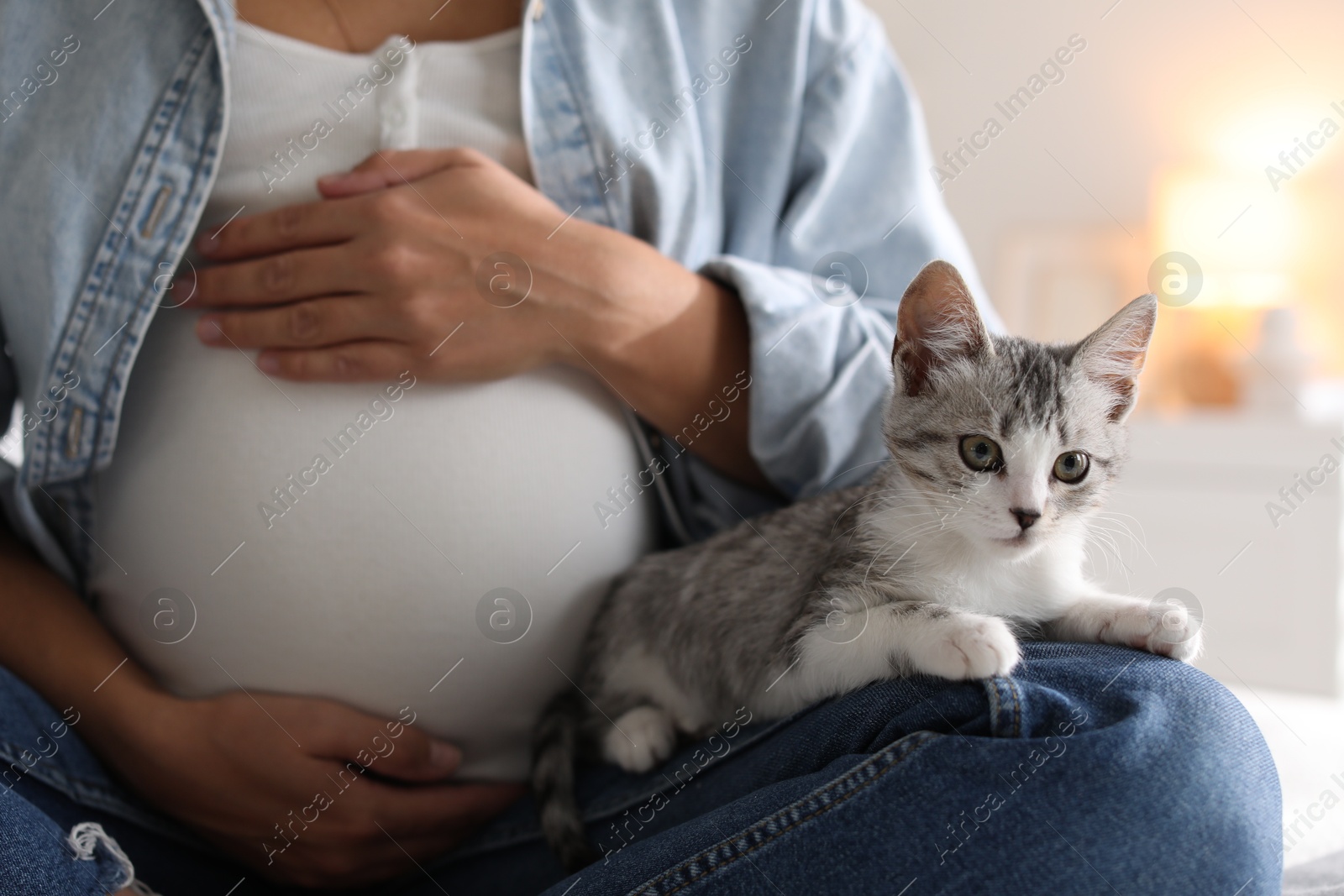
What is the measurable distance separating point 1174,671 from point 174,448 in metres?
1.06

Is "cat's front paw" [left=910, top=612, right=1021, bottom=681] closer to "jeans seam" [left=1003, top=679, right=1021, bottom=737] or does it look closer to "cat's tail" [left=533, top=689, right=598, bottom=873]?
"jeans seam" [left=1003, top=679, right=1021, bottom=737]

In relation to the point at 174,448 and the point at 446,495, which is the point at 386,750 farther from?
the point at 174,448

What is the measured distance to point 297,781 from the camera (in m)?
0.98

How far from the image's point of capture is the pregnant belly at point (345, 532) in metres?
0.99

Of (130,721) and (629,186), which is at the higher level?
(629,186)

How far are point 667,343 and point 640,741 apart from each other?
0.48 m

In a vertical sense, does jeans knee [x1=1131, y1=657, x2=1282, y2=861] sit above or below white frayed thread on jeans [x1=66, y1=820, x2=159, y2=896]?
below

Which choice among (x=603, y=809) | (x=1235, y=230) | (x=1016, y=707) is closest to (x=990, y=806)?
(x=1016, y=707)

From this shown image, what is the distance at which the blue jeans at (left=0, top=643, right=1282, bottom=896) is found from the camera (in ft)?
2.10

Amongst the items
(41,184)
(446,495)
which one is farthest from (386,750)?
(41,184)

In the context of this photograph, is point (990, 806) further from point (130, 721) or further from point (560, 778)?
point (130, 721)

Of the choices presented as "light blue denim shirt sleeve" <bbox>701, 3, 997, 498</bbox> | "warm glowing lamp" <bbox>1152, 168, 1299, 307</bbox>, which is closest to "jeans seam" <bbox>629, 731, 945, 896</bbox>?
"light blue denim shirt sleeve" <bbox>701, 3, 997, 498</bbox>

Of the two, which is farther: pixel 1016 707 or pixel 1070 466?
pixel 1070 466

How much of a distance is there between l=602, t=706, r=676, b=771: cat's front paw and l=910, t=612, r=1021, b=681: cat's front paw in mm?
374
